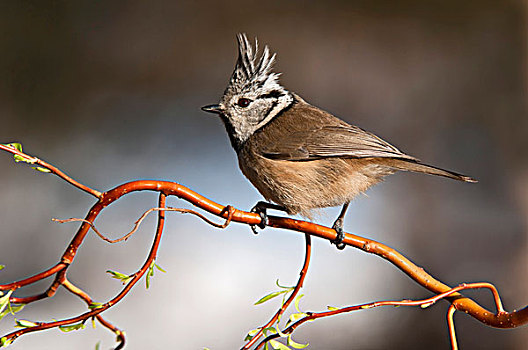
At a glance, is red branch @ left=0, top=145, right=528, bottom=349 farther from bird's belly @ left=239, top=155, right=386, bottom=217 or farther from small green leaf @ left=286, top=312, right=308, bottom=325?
bird's belly @ left=239, top=155, right=386, bottom=217

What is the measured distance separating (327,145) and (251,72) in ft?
0.69

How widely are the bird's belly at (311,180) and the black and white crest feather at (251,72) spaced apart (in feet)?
0.48

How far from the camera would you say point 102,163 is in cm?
259

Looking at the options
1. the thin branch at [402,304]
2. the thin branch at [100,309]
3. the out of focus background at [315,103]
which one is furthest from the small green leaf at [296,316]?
the out of focus background at [315,103]

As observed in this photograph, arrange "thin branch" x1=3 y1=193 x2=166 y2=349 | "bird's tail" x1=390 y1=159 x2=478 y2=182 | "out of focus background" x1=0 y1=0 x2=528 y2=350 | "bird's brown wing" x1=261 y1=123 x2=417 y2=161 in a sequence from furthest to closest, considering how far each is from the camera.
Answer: "out of focus background" x1=0 y1=0 x2=528 y2=350, "bird's brown wing" x1=261 y1=123 x2=417 y2=161, "bird's tail" x1=390 y1=159 x2=478 y2=182, "thin branch" x1=3 y1=193 x2=166 y2=349

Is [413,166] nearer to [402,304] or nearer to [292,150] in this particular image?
[292,150]

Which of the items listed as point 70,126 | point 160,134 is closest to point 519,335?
point 160,134

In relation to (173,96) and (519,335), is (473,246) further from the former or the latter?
(173,96)

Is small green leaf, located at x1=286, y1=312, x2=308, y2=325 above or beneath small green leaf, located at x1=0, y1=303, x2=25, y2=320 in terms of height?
above

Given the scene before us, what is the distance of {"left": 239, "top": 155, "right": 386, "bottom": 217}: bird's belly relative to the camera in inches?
40.2

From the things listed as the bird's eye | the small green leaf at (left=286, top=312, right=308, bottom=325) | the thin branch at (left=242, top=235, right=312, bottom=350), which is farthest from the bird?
the small green leaf at (left=286, top=312, right=308, bottom=325)

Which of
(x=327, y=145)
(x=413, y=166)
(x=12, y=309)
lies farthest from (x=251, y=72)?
(x=12, y=309)

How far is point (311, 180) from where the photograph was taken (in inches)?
40.7

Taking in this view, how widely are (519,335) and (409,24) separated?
141 cm
